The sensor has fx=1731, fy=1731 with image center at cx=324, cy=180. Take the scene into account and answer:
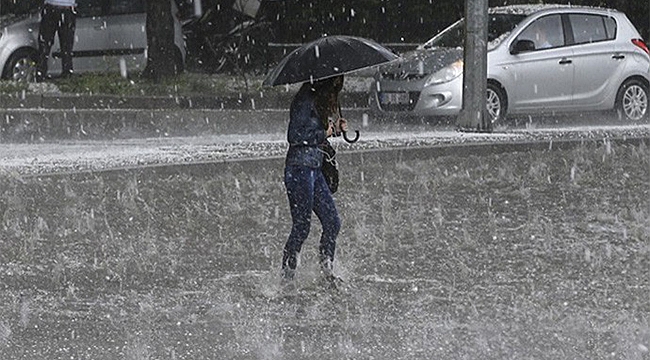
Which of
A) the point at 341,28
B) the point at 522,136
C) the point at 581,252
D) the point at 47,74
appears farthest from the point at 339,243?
the point at 341,28

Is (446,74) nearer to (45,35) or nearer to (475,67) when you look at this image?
(475,67)

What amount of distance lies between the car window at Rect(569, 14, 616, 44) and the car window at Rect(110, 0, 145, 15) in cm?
731

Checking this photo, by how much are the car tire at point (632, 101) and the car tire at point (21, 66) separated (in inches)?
317

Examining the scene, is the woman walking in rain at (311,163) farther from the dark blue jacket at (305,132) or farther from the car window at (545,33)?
the car window at (545,33)

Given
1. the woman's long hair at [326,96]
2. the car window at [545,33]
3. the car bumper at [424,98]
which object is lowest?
the car bumper at [424,98]

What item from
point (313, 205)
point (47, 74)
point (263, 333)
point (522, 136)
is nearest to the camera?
point (263, 333)

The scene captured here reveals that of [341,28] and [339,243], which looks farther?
[341,28]

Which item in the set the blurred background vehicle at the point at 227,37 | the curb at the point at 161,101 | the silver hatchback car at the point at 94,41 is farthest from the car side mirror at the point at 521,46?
the blurred background vehicle at the point at 227,37

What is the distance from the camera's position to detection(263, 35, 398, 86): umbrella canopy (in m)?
9.37

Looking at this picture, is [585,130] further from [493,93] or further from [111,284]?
[111,284]

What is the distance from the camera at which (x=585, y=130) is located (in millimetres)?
19391

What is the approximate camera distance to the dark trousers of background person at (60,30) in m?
22.8

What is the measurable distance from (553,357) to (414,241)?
364 cm

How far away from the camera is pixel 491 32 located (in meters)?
20.3
